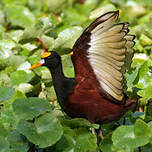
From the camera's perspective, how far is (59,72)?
2072mm

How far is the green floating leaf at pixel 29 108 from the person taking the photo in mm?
1881

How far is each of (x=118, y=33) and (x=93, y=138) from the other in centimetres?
39

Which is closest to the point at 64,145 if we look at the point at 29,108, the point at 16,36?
the point at 29,108

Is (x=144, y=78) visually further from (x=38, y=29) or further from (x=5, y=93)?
(x=38, y=29)

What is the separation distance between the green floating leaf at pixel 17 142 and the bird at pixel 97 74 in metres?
0.23

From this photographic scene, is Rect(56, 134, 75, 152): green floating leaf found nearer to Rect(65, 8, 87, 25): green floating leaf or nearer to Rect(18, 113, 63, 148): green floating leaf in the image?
Rect(18, 113, 63, 148): green floating leaf

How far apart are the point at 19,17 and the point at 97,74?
5.49ft

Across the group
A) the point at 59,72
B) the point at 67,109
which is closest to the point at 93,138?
the point at 67,109

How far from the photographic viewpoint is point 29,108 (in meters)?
1.93

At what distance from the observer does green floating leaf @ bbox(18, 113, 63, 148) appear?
5.85 feet

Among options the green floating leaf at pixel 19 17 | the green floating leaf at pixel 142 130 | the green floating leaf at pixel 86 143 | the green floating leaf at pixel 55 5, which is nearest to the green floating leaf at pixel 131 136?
the green floating leaf at pixel 142 130

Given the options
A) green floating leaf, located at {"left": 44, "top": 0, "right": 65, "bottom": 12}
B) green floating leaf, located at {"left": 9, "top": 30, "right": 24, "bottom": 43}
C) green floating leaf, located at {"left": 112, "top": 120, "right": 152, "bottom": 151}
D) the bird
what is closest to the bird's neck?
the bird

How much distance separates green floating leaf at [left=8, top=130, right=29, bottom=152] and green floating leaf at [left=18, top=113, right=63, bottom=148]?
0.25 feet

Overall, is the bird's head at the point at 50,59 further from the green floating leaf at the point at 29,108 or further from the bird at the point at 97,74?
the green floating leaf at the point at 29,108
